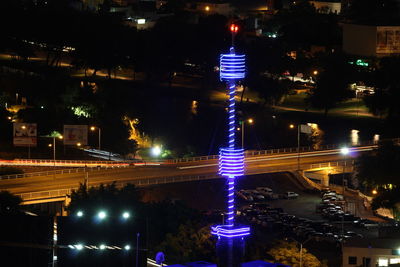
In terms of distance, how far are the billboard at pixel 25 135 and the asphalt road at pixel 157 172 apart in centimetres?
167

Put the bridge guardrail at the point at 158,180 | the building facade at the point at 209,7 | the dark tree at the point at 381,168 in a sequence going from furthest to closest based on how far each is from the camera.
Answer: the building facade at the point at 209,7 → the dark tree at the point at 381,168 → the bridge guardrail at the point at 158,180

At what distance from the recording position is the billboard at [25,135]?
3359 cm

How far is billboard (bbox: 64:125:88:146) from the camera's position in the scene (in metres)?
33.8

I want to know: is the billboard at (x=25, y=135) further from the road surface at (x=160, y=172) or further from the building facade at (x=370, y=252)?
the building facade at (x=370, y=252)

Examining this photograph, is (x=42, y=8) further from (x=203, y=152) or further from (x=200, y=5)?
(x=203, y=152)

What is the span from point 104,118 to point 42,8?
21.5 m

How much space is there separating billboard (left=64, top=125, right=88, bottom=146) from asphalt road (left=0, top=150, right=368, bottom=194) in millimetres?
1137

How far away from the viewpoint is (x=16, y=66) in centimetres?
5500

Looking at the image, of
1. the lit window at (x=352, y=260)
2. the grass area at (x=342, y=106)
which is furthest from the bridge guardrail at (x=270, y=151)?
the lit window at (x=352, y=260)

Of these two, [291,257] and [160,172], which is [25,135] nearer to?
[160,172]

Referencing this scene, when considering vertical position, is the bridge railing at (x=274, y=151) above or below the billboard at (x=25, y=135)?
below

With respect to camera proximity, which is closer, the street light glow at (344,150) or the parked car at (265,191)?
the parked car at (265,191)

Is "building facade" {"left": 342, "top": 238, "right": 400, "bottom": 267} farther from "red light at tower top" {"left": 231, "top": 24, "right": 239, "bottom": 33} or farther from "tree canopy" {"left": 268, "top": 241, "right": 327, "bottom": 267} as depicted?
"red light at tower top" {"left": 231, "top": 24, "right": 239, "bottom": 33}

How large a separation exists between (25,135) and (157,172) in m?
3.89
